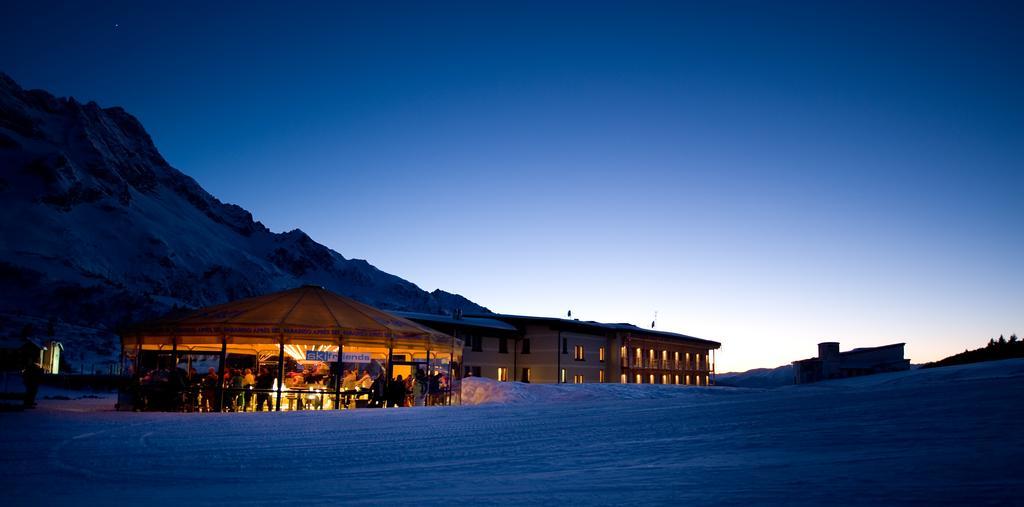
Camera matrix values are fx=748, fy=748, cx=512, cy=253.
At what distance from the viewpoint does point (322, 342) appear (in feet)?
68.4

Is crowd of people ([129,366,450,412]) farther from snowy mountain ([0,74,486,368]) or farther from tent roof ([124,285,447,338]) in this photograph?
Result: snowy mountain ([0,74,486,368])

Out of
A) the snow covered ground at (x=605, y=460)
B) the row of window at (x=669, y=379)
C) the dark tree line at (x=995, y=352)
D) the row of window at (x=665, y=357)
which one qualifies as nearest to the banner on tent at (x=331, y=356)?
the snow covered ground at (x=605, y=460)

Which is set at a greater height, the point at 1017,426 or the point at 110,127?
the point at 110,127

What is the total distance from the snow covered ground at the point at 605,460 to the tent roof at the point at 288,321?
9949 mm

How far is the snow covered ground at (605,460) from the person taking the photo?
420cm

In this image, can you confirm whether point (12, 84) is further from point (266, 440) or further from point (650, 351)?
point (266, 440)

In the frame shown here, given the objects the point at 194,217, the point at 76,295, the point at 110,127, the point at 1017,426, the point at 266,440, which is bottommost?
the point at 266,440

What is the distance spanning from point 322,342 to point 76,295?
89772 millimetres

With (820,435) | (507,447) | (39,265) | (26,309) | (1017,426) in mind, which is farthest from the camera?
(39,265)

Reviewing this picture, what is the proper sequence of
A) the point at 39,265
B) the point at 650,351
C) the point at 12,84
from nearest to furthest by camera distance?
the point at 650,351 → the point at 39,265 → the point at 12,84

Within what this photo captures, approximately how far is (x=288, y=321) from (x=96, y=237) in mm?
121113

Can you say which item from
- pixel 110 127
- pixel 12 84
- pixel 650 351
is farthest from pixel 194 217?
pixel 650 351

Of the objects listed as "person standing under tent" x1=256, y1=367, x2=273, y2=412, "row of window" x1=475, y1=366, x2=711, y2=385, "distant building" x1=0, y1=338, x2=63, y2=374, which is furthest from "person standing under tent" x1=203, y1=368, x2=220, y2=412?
"row of window" x1=475, y1=366, x2=711, y2=385

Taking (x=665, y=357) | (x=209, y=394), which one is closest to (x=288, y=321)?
(x=209, y=394)
